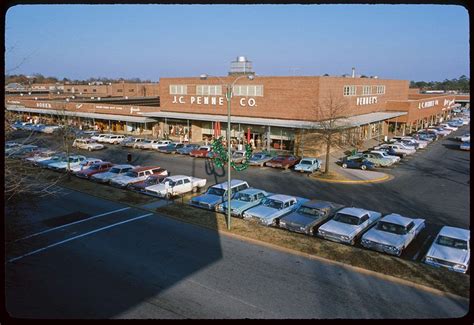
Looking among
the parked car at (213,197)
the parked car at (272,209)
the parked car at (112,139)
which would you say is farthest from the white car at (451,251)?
the parked car at (112,139)

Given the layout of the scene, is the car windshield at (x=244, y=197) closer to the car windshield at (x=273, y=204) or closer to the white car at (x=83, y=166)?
the car windshield at (x=273, y=204)

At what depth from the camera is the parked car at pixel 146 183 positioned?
2435 cm

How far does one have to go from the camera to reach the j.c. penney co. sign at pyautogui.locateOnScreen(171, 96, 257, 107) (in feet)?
138

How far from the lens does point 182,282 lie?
12.5 meters

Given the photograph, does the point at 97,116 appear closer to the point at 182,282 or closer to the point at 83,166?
the point at 83,166

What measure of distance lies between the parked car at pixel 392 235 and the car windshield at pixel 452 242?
121cm

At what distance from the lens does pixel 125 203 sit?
21609 mm

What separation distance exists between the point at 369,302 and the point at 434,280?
2.76m

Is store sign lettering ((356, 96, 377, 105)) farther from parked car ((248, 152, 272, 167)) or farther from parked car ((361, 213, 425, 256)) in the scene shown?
parked car ((361, 213, 425, 256))

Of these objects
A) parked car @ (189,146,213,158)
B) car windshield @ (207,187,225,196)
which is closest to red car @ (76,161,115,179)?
parked car @ (189,146,213,158)

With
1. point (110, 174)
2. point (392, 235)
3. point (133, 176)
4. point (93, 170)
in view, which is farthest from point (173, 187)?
point (392, 235)

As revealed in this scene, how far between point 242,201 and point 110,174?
10926 mm

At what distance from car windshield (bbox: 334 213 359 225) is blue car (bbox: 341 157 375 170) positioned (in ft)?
49.1

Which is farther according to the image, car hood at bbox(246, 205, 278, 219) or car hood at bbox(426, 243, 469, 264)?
car hood at bbox(246, 205, 278, 219)
